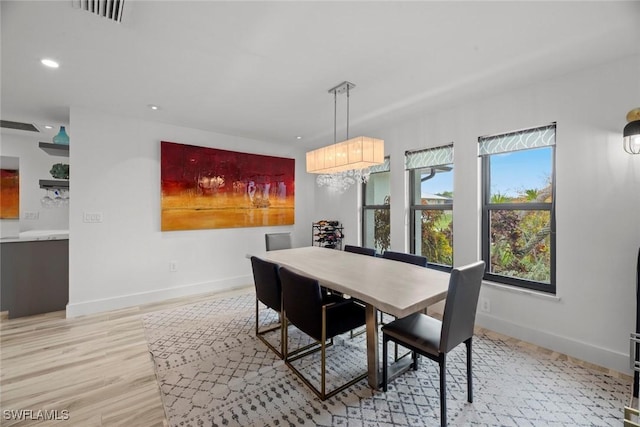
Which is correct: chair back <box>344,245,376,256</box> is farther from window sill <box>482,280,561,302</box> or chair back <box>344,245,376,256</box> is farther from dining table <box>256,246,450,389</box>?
window sill <box>482,280,561,302</box>

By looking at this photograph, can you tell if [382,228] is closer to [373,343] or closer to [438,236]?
[438,236]

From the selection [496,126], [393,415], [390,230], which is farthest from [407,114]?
[393,415]

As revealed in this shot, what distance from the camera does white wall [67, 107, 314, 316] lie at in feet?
10.6

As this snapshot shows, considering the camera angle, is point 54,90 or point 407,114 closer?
point 54,90

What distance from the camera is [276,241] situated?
387 cm

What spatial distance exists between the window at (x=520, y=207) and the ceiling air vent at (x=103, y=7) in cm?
332

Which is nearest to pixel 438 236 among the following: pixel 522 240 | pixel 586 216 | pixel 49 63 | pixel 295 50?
pixel 522 240

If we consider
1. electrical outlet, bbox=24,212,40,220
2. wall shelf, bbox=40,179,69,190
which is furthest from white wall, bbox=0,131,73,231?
wall shelf, bbox=40,179,69,190

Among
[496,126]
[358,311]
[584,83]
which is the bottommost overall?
[358,311]

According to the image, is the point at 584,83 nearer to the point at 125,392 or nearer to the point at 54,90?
the point at 125,392

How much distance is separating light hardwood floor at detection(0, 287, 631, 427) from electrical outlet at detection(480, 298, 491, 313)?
10.1 inches

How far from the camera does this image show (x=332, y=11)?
1602mm

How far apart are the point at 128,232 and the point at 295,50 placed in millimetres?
3219

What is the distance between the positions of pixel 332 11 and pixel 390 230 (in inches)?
114
